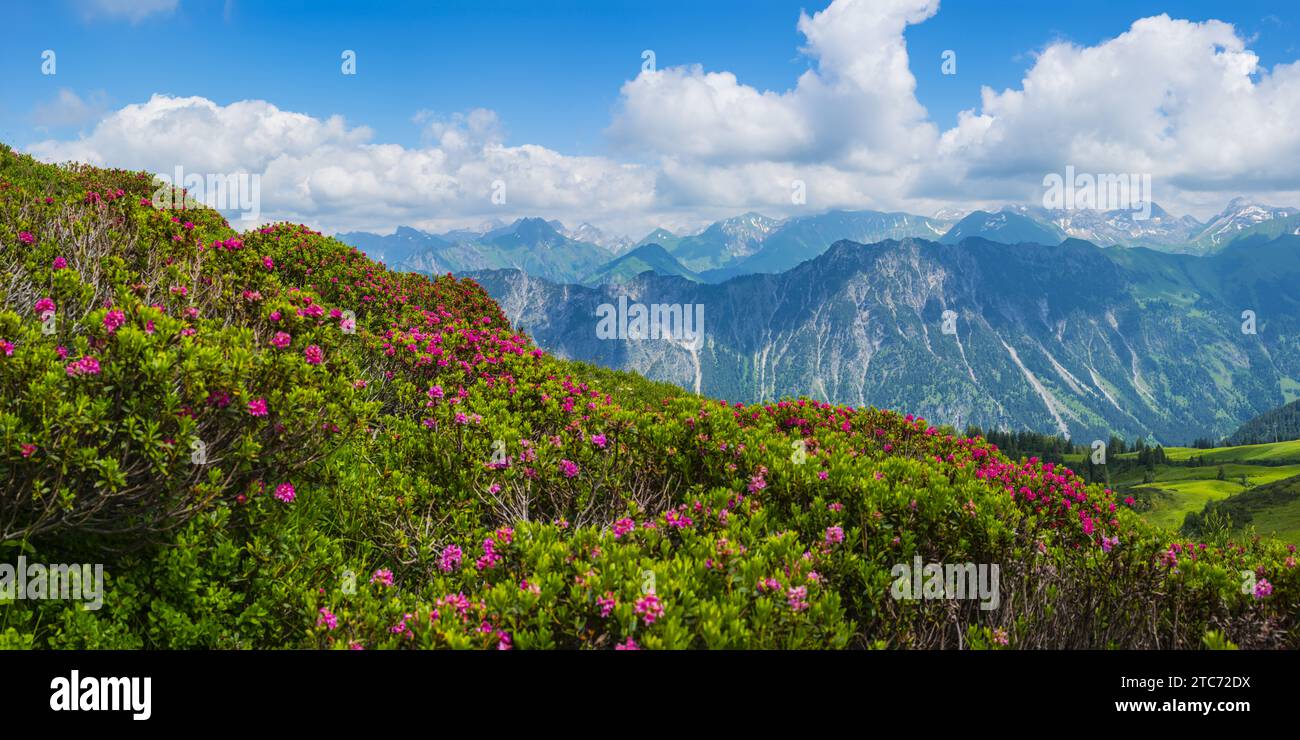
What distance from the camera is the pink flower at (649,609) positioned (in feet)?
17.7

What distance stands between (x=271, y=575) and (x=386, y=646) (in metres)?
2.62

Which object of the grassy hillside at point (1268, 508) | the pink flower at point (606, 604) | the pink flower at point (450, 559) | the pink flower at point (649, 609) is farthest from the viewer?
the grassy hillside at point (1268, 508)

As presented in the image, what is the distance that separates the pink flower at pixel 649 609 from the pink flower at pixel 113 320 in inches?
244

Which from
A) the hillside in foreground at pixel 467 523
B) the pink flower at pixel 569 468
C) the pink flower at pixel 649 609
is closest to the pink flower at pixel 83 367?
the hillside in foreground at pixel 467 523

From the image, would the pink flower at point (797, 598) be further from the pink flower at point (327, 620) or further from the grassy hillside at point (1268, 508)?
the grassy hillside at point (1268, 508)

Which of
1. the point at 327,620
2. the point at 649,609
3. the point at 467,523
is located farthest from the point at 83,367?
the point at 649,609

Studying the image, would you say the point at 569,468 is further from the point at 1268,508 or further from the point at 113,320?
the point at 1268,508

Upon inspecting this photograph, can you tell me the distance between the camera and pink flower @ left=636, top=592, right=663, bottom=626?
539cm

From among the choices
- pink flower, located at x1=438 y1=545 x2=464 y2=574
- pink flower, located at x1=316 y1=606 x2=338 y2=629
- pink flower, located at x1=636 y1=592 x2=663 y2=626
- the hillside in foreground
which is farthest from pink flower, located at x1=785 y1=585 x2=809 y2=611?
pink flower, located at x1=316 y1=606 x2=338 y2=629

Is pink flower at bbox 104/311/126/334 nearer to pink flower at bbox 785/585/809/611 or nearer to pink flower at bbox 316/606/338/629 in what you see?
pink flower at bbox 316/606/338/629

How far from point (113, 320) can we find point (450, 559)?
4414 millimetres

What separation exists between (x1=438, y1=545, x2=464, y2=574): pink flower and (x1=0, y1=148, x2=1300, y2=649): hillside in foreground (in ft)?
0.11
